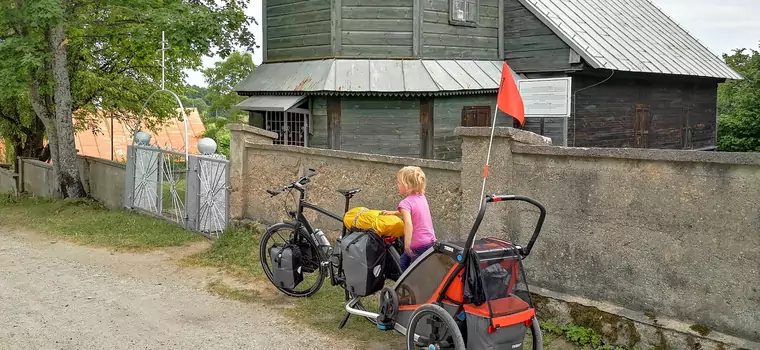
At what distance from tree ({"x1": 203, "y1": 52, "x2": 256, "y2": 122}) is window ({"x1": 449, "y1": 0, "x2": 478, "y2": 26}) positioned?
70.4ft

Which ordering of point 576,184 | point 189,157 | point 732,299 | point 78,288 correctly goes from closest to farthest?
1. point 732,299
2. point 576,184
3. point 78,288
4. point 189,157

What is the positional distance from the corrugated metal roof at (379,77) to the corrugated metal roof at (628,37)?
7.61 ft

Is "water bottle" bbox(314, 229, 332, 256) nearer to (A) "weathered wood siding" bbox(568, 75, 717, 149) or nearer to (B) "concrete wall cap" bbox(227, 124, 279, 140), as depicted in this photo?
(B) "concrete wall cap" bbox(227, 124, 279, 140)

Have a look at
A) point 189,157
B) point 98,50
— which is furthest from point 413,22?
point 98,50

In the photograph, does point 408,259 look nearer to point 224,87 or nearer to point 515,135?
point 515,135

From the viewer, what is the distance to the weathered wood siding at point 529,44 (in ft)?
51.8

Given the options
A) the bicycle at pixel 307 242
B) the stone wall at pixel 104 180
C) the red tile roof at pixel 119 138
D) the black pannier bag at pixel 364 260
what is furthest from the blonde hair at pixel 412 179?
the red tile roof at pixel 119 138

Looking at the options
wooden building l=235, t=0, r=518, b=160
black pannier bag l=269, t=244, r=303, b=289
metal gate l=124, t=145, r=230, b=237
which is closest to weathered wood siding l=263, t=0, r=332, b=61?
wooden building l=235, t=0, r=518, b=160

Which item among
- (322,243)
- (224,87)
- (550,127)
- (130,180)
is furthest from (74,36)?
(224,87)

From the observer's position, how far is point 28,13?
14.5 meters

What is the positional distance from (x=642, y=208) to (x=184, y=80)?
23.1 m

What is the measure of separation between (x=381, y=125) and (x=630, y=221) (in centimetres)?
875

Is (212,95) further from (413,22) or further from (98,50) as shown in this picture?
(413,22)

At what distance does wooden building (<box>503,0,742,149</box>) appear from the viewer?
1593 cm
